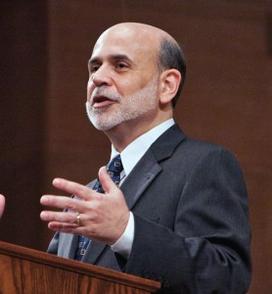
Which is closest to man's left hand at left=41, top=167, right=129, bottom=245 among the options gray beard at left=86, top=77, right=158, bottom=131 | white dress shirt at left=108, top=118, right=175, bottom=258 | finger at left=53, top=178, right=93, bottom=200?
finger at left=53, top=178, right=93, bottom=200

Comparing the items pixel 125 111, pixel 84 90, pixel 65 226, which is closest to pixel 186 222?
pixel 65 226

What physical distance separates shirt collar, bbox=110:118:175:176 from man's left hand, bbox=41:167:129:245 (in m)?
0.54

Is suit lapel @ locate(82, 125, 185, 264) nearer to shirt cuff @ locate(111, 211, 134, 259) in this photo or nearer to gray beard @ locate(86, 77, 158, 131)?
gray beard @ locate(86, 77, 158, 131)

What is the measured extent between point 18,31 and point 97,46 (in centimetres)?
152

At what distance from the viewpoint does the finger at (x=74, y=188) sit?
7.12 ft

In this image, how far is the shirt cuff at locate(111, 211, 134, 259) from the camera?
7.52 feet

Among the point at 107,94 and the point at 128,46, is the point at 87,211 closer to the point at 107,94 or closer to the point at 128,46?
the point at 107,94

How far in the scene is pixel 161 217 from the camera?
8.42 feet

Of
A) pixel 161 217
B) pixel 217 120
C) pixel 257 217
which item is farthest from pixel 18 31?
pixel 161 217

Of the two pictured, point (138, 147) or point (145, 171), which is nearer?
point (145, 171)

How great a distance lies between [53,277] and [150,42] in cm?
112

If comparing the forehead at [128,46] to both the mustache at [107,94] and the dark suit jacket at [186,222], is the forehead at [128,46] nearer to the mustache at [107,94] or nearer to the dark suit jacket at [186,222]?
the mustache at [107,94]

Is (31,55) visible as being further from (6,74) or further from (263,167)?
(263,167)

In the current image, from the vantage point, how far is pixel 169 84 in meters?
3.02
